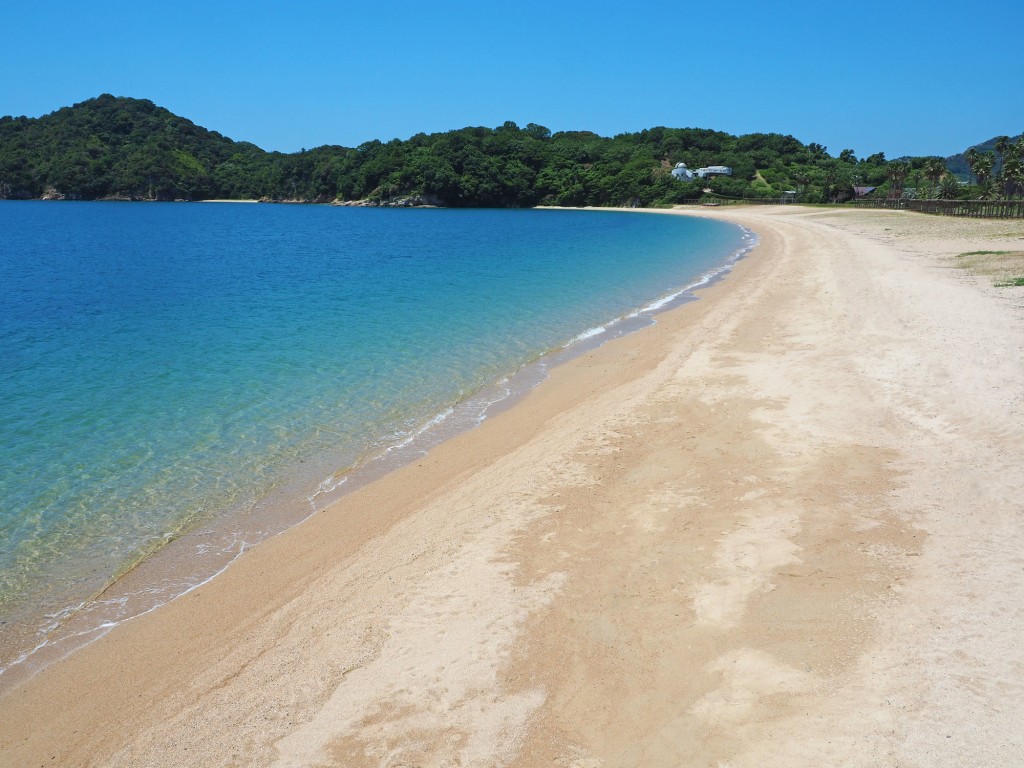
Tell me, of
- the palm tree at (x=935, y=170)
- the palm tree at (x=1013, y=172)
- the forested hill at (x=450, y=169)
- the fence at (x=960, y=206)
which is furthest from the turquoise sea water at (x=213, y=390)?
the forested hill at (x=450, y=169)

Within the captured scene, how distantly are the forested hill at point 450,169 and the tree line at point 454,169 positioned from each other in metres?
0.27

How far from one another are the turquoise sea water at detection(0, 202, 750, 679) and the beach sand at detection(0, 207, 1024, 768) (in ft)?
4.09

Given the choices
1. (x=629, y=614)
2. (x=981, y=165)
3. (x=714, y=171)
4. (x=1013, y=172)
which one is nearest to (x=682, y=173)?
(x=714, y=171)

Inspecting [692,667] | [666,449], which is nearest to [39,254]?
[666,449]

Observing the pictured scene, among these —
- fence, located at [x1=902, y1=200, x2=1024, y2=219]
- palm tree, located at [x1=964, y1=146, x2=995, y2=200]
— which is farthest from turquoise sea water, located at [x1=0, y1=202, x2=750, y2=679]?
palm tree, located at [x1=964, y1=146, x2=995, y2=200]

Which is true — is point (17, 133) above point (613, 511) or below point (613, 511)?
Answer: above

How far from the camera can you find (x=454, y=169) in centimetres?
15050

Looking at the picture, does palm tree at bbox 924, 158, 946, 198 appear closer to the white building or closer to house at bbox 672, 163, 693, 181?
the white building

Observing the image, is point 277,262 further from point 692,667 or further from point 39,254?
point 692,667

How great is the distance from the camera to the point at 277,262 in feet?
143

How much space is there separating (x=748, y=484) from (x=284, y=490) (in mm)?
6593

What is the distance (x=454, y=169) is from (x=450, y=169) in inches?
111

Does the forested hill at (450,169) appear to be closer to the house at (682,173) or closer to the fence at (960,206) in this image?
the house at (682,173)

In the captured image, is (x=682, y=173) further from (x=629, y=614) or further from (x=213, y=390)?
(x=629, y=614)
